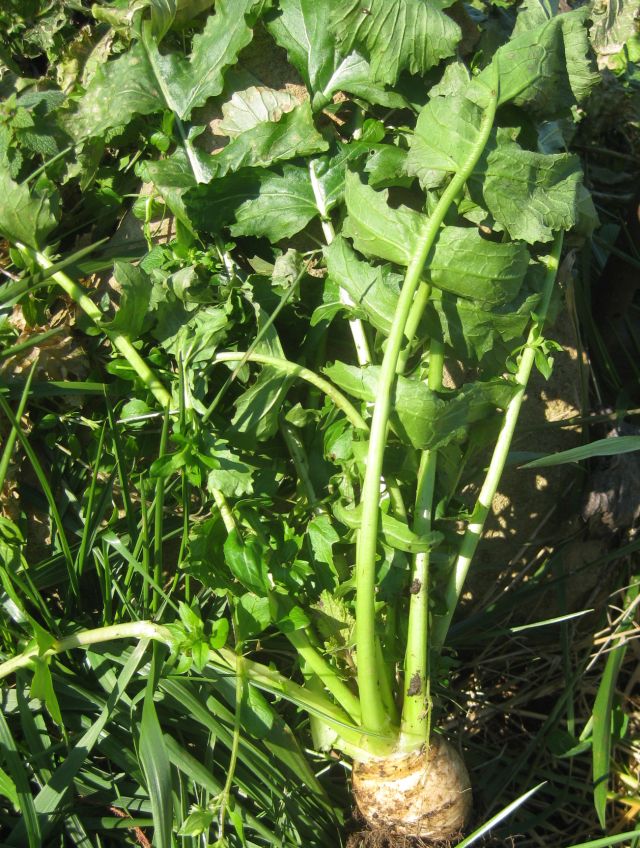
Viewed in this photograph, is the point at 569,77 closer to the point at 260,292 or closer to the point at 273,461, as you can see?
the point at 260,292

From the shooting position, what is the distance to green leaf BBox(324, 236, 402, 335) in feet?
3.85

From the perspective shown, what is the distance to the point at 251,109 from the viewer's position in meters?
1.36

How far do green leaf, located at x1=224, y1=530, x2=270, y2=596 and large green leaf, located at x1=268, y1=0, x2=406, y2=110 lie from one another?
→ 2.45 ft

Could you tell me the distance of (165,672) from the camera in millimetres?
1196

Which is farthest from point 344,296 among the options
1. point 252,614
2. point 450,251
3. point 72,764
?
point 72,764

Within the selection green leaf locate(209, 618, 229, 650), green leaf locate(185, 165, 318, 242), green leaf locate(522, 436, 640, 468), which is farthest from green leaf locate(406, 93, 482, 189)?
green leaf locate(209, 618, 229, 650)

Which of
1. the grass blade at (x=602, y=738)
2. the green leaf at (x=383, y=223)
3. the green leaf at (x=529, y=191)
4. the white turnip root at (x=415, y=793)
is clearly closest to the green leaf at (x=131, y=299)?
the green leaf at (x=383, y=223)

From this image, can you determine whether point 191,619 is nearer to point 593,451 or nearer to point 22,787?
point 22,787

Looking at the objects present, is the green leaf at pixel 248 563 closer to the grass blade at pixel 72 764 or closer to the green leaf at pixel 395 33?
the grass blade at pixel 72 764

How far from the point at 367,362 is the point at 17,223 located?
610 mm

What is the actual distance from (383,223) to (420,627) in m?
0.62

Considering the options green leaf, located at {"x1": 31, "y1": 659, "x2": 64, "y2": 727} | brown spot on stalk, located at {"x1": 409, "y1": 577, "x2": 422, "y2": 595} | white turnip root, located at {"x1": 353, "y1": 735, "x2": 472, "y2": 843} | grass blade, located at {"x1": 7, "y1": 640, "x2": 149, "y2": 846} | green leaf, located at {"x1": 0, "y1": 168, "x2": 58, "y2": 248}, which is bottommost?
white turnip root, located at {"x1": 353, "y1": 735, "x2": 472, "y2": 843}

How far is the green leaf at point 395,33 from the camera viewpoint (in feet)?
3.92

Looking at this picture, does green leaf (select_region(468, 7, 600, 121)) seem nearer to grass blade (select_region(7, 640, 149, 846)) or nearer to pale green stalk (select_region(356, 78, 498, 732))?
pale green stalk (select_region(356, 78, 498, 732))
